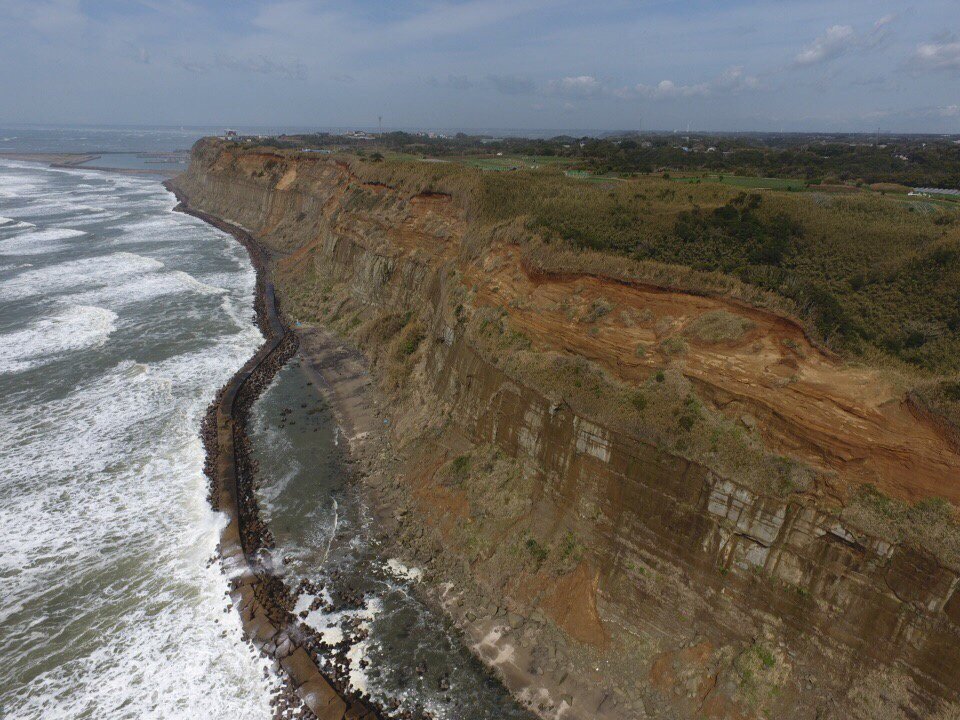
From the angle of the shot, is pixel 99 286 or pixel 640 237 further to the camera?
pixel 99 286

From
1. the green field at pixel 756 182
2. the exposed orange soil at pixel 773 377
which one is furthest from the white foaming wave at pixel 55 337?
the green field at pixel 756 182

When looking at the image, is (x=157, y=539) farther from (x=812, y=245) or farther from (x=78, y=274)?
(x=78, y=274)

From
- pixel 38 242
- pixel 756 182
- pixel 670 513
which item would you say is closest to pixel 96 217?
pixel 38 242

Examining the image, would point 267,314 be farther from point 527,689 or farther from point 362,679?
point 527,689

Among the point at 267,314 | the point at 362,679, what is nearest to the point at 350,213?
the point at 267,314

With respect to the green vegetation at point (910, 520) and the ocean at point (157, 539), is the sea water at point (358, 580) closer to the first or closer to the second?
the ocean at point (157, 539)

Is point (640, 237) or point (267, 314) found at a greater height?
point (640, 237)

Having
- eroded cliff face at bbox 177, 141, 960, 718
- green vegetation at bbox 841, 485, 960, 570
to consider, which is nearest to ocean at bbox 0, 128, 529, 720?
eroded cliff face at bbox 177, 141, 960, 718
